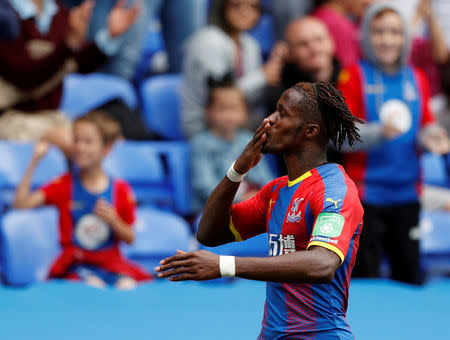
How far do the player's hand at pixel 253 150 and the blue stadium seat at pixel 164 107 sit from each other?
3457 millimetres

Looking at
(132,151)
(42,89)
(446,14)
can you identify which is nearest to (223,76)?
(132,151)

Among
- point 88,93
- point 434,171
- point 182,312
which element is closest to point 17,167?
point 88,93

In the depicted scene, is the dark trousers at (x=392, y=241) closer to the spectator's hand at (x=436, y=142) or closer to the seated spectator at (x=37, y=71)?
the spectator's hand at (x=436, y=142)

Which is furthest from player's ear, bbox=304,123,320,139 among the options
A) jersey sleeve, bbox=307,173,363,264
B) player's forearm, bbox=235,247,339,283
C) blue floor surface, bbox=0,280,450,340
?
blue floor surface, bbox=0,280,450,340

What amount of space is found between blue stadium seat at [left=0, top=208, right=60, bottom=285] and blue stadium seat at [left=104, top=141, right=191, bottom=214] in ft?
2.70

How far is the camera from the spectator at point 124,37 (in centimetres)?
573

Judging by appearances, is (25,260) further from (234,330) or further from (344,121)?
(344,121)

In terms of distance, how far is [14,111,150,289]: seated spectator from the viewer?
4234 millimetres

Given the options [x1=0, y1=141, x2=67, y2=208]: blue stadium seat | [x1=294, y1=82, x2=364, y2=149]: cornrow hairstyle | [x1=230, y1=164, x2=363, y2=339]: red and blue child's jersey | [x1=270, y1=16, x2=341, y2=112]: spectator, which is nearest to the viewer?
[x1=230, y1=164, x2=363, y2=339]: red and blue child's jersey

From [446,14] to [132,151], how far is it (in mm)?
3186

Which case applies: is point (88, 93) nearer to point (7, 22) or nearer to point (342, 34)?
point (7, 22)

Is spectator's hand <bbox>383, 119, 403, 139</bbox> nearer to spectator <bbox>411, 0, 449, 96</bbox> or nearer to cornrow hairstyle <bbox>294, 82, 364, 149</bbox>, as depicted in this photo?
cornrow hairstyle <bbox>294, 82, 364, 149</bbox>

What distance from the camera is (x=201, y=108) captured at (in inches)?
209

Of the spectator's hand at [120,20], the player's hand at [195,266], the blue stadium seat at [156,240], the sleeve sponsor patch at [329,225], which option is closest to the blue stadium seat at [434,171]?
the blue stadium seat at [156,240]
